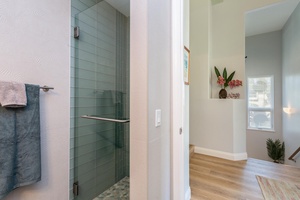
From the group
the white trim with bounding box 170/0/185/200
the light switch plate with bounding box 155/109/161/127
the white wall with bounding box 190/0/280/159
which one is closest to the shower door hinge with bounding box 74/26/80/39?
the white trim with bounding box 170/0/185/200

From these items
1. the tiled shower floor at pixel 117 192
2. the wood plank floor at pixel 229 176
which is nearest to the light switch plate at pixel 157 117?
the tiled shower floor at pixel 117 192

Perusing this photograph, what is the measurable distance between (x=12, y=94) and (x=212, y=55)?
11.1ft

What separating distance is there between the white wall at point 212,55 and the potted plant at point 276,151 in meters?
2.47

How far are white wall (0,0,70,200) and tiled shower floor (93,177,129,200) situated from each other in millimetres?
402

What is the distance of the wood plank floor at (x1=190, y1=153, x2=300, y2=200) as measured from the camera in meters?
1.84

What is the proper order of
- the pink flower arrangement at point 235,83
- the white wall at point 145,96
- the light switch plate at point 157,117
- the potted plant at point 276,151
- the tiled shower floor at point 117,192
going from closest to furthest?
the white wall at point 145,96, the light switch plate at point 157,117, the tiled shower floor at point 117,192, the pink flower arrangement at point 235,83, the potted plant at point 276,151

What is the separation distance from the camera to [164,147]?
1.18 metres

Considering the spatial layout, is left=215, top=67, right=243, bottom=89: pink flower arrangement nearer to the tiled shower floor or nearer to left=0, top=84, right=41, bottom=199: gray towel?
the tiled shower floor

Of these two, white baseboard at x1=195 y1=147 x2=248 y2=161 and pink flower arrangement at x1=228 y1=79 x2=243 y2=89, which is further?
pink flower arrangement at x1=228 y1=79 x2=243 y2=89

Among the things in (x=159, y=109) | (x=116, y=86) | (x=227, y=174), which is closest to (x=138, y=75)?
(x=159, y=109)

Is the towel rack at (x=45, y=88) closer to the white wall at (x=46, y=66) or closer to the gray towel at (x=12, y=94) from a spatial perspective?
the white wall at (x=46, y=66)

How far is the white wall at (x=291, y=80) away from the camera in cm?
348

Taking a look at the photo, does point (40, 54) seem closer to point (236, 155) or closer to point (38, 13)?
point (38, 13)

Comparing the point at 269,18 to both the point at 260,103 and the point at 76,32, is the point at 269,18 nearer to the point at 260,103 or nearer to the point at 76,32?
the point at 260,103
